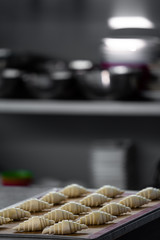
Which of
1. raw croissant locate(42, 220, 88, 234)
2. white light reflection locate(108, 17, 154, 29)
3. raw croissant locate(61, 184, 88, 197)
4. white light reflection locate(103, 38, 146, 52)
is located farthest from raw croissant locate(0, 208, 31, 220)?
white light reflection locate(108, 17, 154, 29)

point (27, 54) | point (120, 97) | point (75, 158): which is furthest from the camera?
point (75, 158)

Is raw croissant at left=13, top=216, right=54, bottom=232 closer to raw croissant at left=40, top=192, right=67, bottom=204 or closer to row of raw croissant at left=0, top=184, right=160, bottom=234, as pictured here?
row of raw croissant at left=0, top=184, right=160, bottom=234

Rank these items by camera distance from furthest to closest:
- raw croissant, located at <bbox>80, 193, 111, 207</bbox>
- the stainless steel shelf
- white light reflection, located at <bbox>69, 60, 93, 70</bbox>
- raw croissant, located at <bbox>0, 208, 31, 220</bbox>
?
white light reflection, located at <bbox>69, 60, 93, 70</bbox>
the stainless steel shelf
raw croissant, located at <bbox>80, 193, 111, 207</bbox>
raw croissant, located at <bbox>0, 208, 31, 220</bbox>

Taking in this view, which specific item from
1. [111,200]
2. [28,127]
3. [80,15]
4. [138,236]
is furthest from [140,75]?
[138,236]

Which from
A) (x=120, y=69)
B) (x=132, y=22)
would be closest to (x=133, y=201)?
(x=120, y=69)

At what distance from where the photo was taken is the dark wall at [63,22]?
2.95 meters

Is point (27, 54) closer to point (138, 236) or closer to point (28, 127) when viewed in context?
point (28, 127)

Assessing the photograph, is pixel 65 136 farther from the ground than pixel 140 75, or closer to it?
closer to it

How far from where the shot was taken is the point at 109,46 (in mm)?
2650

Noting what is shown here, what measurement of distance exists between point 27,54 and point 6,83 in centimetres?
21

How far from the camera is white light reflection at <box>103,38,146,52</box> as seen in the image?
263 centimetres

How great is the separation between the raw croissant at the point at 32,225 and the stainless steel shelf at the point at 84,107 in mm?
1513

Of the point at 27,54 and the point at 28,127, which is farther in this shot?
the point at 28,127

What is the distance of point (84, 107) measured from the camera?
267 cm
